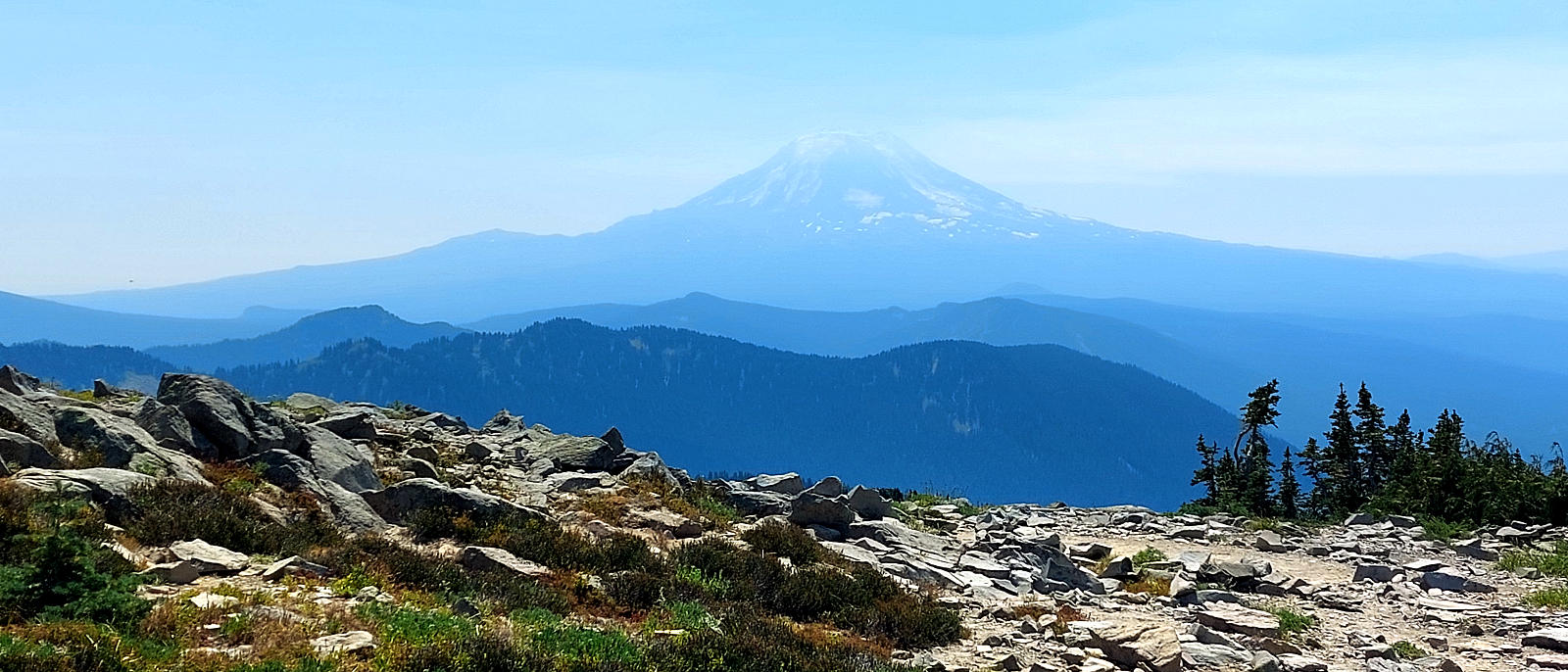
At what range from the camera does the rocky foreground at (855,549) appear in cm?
1186

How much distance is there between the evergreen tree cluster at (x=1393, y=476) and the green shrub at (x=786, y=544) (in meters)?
20.2

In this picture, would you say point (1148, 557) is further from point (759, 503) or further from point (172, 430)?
point (172, 430)

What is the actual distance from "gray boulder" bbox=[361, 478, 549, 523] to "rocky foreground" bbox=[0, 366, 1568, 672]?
0.04 metres

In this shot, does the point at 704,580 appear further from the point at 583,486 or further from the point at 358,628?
the point at 583,486

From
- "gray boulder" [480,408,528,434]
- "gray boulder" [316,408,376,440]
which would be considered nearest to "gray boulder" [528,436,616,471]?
"gray boulder" [316,408,376,440]

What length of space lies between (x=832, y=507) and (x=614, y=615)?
893 centimetres

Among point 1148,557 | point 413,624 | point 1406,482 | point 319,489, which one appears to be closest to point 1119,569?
point 1148,557

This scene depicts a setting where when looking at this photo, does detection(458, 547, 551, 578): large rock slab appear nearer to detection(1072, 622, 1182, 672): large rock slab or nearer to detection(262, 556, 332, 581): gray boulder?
detection(262, 556, 332, 581): gray boulder

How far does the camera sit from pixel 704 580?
555 inches

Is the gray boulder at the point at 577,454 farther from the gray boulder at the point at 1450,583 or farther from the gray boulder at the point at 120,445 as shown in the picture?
the gray boulder at the point at 1450,583

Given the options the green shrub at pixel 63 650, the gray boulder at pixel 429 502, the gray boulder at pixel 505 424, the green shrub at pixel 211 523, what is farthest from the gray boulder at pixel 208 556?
the gray boulder at pixel 505 424

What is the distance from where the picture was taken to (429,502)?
16.0 m

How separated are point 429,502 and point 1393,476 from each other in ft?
129

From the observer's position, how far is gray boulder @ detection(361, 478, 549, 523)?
16.0 metres
